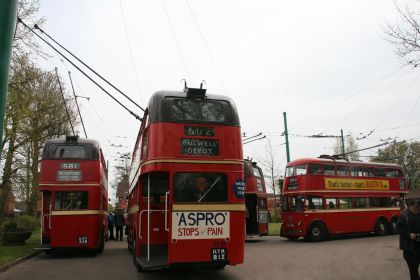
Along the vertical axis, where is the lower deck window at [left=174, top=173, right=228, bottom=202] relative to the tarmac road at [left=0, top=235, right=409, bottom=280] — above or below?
above

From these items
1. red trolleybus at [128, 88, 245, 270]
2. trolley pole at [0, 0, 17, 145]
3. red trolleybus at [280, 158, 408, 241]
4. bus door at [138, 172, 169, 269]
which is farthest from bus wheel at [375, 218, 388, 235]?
trolley pole at [0, 0, 17, 145]

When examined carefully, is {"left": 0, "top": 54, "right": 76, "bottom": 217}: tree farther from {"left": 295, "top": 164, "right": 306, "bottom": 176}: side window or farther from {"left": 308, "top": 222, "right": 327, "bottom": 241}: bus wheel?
{"left": 308, "top": 222, "right": 327, "bottom": 241}: bus wheel

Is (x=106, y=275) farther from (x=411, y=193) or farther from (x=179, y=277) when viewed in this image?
(x=411, y=193)

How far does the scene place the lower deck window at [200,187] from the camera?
31.6 feet

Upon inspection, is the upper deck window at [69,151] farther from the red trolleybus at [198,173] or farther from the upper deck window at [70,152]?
the red trolleybus at [198,173]

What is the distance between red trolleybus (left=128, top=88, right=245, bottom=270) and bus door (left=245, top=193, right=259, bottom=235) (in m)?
12.1

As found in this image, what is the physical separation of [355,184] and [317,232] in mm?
3472

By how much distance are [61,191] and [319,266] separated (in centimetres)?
886

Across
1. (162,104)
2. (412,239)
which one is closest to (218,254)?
(162,104)

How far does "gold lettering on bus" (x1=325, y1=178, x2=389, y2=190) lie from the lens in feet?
73.2

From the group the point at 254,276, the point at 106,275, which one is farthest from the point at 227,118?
the point at 106,275

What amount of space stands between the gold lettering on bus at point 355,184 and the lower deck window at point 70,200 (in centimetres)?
1178

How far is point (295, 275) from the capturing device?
35.9 ft

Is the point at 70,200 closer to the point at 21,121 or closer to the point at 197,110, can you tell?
the point at 21,121
